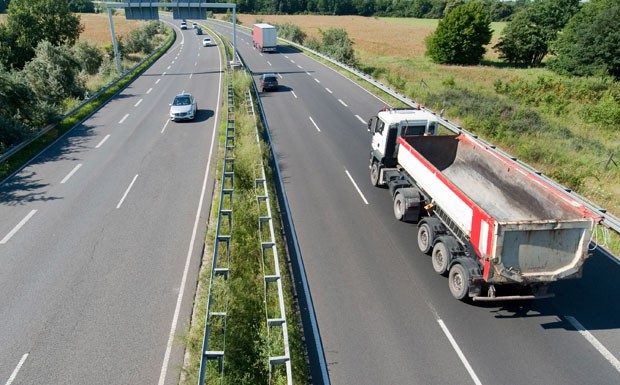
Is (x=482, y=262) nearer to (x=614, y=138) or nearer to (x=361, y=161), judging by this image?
(x=361, y=161)

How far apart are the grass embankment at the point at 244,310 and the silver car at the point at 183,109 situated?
1301cm

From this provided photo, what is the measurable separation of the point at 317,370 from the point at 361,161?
12.4 meters

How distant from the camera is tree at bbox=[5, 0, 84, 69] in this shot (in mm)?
41406

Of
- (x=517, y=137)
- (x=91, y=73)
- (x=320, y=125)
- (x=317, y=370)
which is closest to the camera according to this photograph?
(x=317, y=370)

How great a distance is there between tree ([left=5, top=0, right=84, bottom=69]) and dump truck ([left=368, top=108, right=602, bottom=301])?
43.7 m

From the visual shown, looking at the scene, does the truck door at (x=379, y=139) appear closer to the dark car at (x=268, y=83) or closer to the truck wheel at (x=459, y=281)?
the truck wheel at (x=459, y=281)

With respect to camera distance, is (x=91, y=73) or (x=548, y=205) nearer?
(x=548, y=205)

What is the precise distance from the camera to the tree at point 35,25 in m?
41.4

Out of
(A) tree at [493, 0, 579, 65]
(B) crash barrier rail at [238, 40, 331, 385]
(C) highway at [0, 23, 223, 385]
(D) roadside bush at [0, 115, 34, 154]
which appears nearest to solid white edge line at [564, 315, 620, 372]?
(B) crash barrier rail at [238, 40, 331, 385]

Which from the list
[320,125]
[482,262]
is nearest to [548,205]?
[482,262]

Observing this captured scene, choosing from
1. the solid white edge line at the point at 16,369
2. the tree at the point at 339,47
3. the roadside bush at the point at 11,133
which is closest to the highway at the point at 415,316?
the solid white edge line at the point at 16,369

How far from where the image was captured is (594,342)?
8.98 meters

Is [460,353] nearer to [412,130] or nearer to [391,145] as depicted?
[391,145]

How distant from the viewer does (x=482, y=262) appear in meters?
9.23
